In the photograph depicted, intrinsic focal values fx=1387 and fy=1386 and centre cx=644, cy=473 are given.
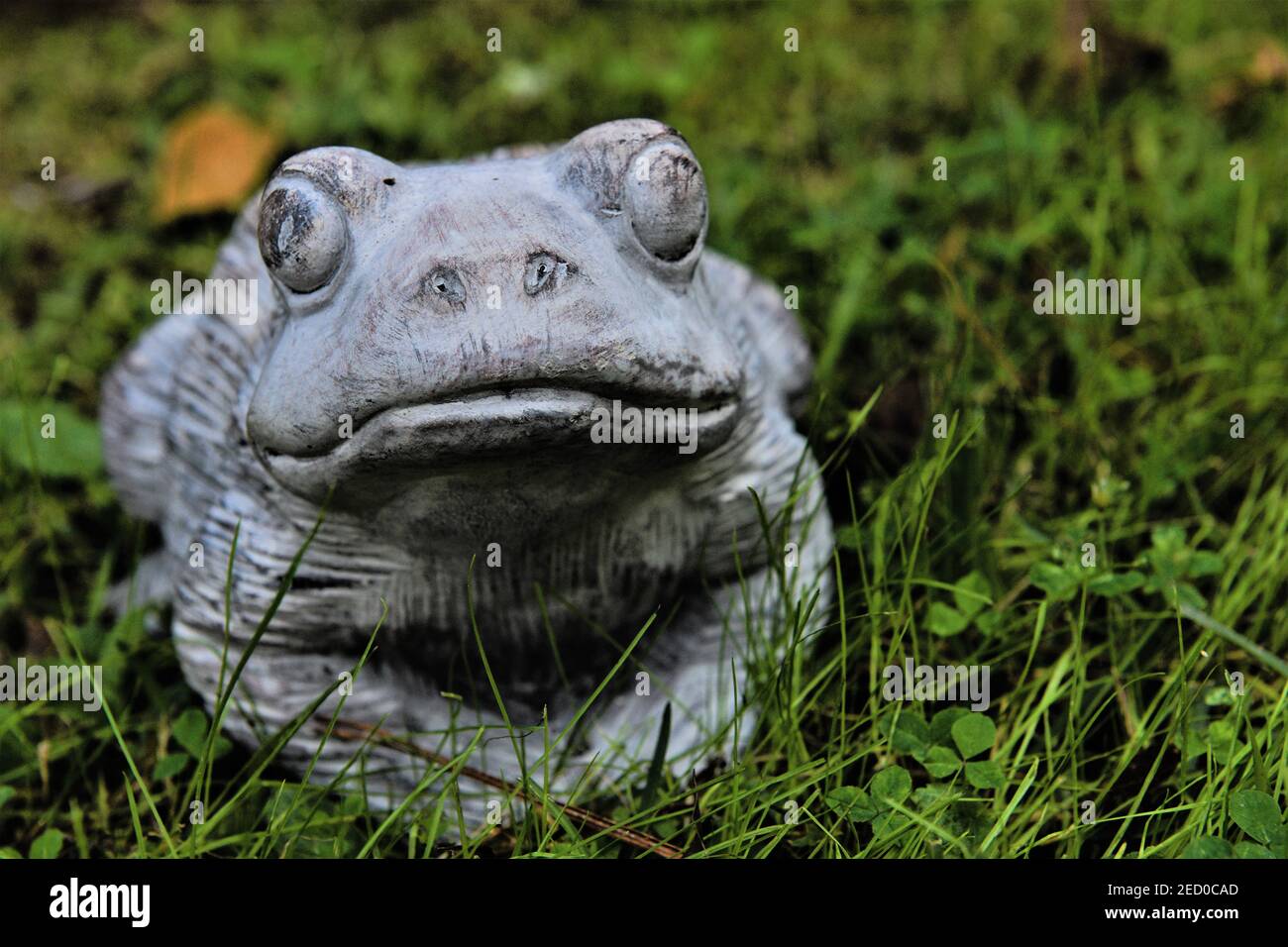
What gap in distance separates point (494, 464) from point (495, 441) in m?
0.09

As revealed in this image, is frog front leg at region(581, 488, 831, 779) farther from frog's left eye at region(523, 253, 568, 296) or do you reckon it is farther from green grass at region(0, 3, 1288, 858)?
frog's left eye at region(523, 253, 568, 296)

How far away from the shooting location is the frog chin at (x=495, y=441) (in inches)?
79.5

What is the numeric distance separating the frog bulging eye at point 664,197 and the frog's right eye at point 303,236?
0.46 meters

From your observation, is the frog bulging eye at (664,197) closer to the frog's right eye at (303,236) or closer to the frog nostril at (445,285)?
the frog nostril at (445,285)

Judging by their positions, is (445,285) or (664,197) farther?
(664,197)

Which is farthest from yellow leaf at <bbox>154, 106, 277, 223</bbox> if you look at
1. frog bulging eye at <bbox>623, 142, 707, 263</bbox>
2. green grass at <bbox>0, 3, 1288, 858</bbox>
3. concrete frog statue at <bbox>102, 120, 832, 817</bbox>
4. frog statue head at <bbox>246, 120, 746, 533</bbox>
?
frog bulging eye at <bbox>623, 142, 707, 263</bbox>

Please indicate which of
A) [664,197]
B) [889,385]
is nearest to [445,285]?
[664,197]

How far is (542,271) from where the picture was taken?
6.72ft

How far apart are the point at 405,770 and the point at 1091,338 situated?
A: 2.04 meters

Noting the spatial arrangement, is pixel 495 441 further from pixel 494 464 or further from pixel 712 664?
pixel 712 664

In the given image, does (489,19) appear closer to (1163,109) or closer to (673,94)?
(673,94)

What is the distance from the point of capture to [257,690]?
2.53 m

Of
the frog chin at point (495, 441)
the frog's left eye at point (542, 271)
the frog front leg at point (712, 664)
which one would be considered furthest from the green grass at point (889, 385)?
the frog's left eye at point (542, 271)
